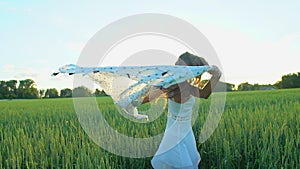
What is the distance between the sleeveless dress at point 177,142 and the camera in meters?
1.96

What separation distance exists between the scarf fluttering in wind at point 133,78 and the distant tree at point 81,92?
0.21 meters

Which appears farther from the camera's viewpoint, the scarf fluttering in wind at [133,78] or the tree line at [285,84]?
the tree line at [285,84]

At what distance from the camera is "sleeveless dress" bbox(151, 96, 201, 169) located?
1960 millimetres

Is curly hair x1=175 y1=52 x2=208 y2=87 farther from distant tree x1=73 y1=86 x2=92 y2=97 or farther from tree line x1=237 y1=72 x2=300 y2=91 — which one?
tree line x1=237 y1=72 x2=300 y2=91

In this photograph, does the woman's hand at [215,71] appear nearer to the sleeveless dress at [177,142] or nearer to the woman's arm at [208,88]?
the woman's arm at [208,88]

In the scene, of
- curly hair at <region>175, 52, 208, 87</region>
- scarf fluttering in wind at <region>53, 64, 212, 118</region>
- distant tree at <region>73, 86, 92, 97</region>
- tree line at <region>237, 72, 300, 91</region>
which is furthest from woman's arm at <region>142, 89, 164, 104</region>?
tree line at <region>237, 72, 300, 91</region>

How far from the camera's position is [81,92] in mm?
2043

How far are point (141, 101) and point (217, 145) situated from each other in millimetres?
1207

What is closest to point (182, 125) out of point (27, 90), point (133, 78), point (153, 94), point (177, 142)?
point (177, 142)

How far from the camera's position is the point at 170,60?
1.95 m

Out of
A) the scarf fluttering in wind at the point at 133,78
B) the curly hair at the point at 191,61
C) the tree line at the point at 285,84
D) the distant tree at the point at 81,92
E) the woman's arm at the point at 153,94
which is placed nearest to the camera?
the scarf fluttering in wind at the point at 133,78

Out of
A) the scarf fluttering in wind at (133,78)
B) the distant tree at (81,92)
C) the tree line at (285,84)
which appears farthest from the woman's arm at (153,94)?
the tree line at (285,84)

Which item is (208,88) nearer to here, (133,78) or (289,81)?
(133,78)

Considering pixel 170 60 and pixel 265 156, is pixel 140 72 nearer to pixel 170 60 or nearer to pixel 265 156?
pixel 170 60
